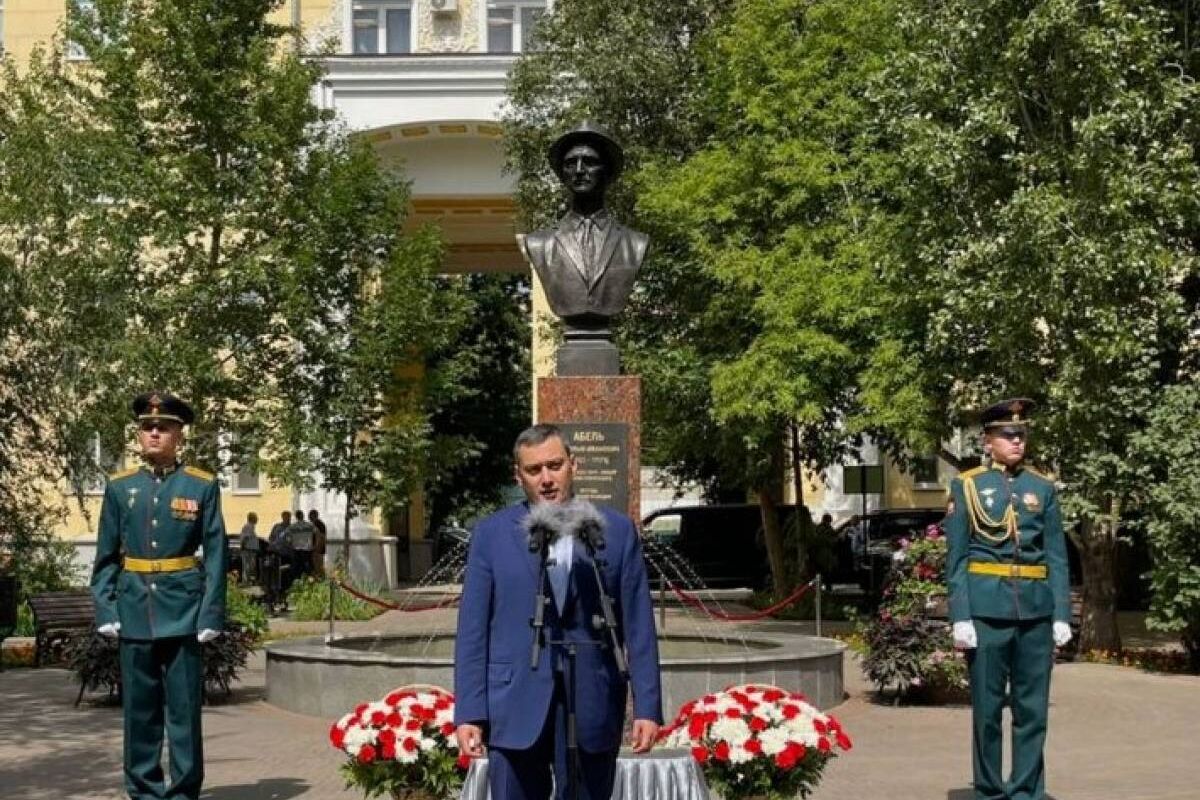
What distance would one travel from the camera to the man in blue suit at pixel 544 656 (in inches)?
233

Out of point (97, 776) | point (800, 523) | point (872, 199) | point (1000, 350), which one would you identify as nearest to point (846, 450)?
point (800, 523)

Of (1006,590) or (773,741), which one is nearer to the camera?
(773,741)

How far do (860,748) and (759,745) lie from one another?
4441 millimetres

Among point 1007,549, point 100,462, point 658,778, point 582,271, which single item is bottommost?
point 658,778

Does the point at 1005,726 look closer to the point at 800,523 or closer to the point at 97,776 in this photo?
the point at 97,776


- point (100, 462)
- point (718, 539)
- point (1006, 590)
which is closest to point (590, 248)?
point (1006, 590)

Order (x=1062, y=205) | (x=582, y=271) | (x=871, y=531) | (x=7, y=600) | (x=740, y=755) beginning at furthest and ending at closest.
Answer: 1. (x=871, y=531)
2. (x=7, y=600)
3. (x=1062, y=205)
4. (x=582, y=271)
5. (x=740, y=755)

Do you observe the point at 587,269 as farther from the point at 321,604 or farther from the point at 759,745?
the point at 321,604

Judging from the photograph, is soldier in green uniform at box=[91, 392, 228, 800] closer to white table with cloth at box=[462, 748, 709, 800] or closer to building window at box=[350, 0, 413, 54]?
white table with cloth at box=[462, 748, 709, 800]

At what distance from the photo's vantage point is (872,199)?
23.9 m

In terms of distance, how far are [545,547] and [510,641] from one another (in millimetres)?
327

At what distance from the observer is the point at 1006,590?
9.52 m

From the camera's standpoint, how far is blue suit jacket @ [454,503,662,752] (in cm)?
591

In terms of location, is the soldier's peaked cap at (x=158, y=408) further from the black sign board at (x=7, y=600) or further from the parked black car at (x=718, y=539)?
the parked black car at (x=718, y=539)
